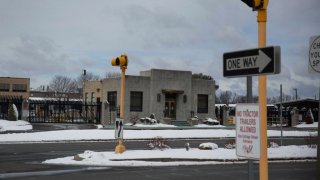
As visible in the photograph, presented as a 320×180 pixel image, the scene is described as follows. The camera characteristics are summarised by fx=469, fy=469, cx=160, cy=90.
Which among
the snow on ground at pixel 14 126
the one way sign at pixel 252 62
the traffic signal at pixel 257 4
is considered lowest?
the snow on ground at pixel 14 126

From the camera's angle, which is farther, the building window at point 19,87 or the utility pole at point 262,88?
the building window at point 19,87

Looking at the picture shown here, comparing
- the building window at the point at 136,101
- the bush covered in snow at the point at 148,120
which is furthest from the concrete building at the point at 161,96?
the bush covered in snow at the point at 148,120

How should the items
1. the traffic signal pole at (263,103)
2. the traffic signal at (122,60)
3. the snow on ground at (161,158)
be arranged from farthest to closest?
the traffic signal at (122,60) < the snow on ground at (161,158) < the traffic signal pole at (263,103)

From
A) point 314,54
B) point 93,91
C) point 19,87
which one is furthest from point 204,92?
point 19,87

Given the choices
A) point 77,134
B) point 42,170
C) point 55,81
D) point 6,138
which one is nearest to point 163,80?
point 77,134

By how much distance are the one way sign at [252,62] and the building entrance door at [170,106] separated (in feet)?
140

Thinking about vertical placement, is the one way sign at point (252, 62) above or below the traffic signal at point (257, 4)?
below

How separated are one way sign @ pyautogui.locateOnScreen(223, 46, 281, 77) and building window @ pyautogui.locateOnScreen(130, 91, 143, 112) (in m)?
40.8

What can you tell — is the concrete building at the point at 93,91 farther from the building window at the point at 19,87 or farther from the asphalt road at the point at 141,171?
the building window at the point at 19,87

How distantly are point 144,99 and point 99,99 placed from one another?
7800 mm

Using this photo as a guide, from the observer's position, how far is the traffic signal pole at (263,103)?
6.13 m

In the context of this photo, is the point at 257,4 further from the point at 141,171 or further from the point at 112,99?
the point at 112,99

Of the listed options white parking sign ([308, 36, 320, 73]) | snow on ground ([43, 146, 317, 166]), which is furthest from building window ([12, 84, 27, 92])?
white parking sign ([308, 36, 320, 73])

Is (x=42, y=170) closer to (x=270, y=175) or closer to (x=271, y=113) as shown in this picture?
(x=270, y=175)
